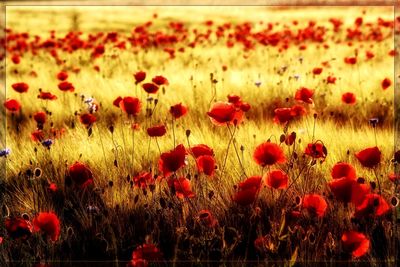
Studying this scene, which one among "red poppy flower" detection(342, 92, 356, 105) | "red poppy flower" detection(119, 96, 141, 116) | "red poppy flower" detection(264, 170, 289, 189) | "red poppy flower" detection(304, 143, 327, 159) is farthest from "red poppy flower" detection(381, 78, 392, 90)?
"red poppy flower" detection(264, 170, 289, 189)

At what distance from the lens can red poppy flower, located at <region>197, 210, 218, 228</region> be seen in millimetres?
1597

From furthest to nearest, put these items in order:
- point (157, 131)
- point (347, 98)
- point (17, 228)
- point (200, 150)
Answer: point (347, 98), point (157, 131), point (200, 150), point (17, 228)

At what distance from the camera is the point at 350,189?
4.93 feet

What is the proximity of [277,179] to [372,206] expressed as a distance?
27cm

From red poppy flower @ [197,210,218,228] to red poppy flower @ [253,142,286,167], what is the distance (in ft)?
0.72

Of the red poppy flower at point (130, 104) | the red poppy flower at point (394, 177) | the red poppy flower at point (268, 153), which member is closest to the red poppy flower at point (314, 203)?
the red poppy flower at point (268, 153)

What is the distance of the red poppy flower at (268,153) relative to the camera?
165cm

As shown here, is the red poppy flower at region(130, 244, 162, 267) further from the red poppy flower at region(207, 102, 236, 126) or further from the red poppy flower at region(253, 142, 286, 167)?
the red poppy flower at region(207, 102, 236, 126)

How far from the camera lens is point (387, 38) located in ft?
22.7

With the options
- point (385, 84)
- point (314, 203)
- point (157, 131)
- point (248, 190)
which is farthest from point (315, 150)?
point (385, 84)

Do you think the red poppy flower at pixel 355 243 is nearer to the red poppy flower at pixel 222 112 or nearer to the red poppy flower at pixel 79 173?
the red poppy flower at pixel 222 112

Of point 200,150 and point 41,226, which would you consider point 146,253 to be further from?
point 200,150

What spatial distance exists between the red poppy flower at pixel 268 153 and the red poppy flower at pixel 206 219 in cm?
22

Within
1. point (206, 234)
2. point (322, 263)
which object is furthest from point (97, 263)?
point (322, 263)
